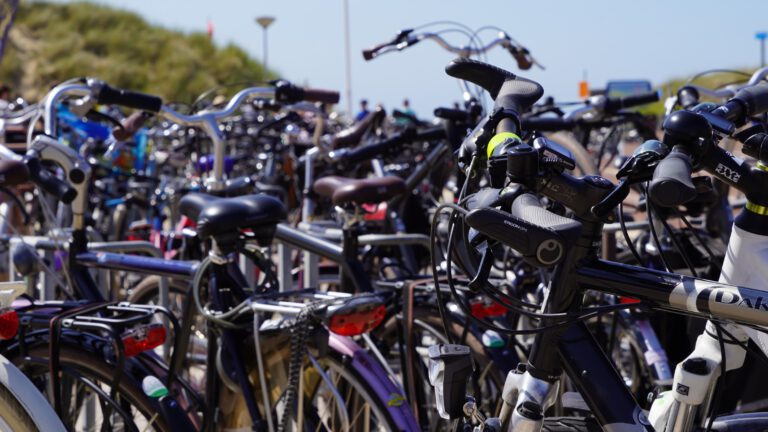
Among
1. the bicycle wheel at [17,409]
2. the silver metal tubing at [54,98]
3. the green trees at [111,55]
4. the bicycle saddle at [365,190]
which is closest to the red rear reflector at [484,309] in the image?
the bicycle saddle at [365,190]

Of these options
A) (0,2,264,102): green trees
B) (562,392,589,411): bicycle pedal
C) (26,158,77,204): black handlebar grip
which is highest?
(26,158,77,204): black handlebar grip

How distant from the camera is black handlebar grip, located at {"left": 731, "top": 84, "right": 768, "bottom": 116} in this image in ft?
6.38

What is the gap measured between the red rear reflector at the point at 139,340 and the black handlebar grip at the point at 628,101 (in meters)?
2.54

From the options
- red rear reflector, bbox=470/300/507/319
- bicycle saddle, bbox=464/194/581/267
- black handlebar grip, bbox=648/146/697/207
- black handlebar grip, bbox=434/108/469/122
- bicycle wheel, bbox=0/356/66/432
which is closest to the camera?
black handlebar grip, bbox=648/146/697/207

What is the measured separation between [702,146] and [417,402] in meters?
1.78

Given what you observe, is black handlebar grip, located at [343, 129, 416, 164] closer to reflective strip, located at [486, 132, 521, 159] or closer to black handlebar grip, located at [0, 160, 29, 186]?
black handlebar grip, located at [0, 160, 29, 186]

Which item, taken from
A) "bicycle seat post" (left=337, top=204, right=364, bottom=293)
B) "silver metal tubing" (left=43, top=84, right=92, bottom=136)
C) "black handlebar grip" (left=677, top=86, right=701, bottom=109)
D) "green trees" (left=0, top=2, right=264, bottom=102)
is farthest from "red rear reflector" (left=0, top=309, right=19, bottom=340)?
"green trees" (left=0, top=2, right=264, bottom=102)

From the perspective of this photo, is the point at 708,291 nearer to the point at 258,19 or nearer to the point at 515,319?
the point at 515,319

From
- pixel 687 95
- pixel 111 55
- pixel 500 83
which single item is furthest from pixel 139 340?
pixel 111 55

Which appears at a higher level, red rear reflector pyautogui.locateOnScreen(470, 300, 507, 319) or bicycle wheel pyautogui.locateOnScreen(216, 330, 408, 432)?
red rear reflector pyautogui.locateOnScreen(470, 300, 507, 319)

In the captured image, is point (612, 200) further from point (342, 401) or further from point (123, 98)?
point (123, 98)

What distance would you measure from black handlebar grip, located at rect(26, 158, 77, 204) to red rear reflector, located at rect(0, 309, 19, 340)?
0.65m

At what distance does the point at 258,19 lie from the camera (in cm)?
1426

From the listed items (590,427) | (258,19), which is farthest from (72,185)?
(258,19)
